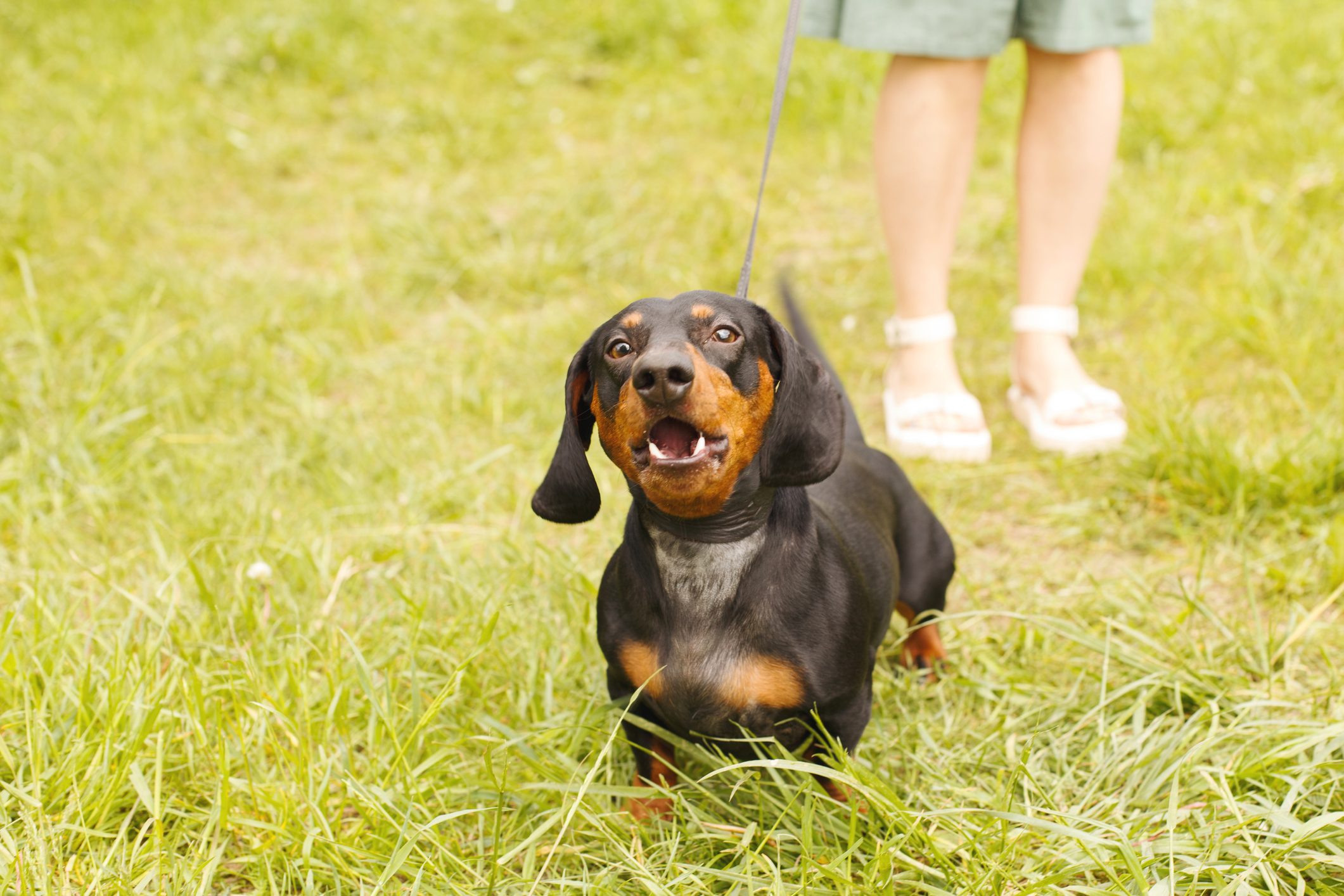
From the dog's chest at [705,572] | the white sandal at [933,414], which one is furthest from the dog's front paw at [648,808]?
the white sandal at [933,414]

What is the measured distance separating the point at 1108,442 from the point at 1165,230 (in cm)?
160

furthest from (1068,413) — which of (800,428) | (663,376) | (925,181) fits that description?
(663,376)

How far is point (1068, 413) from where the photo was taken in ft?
10.5

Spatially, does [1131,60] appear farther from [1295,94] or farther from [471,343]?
[471,343]

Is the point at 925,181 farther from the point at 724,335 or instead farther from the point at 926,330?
the point at 724,335

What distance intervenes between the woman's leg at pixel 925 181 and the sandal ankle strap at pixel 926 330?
0.05 ft

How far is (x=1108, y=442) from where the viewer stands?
3.18 metres

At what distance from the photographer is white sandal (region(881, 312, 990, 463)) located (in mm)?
3219

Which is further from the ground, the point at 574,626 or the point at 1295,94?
the point at 1295,94

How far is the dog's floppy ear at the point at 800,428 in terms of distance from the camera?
1.75 metres

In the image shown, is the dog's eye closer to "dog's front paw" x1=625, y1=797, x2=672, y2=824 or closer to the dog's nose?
the dog's nose

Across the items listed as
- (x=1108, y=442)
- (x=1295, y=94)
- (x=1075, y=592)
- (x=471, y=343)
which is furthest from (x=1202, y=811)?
(x=1295, y=94)

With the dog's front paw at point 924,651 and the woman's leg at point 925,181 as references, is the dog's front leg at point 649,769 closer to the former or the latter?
the dog's front paw at point 924,651

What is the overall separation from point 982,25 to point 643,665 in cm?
196
